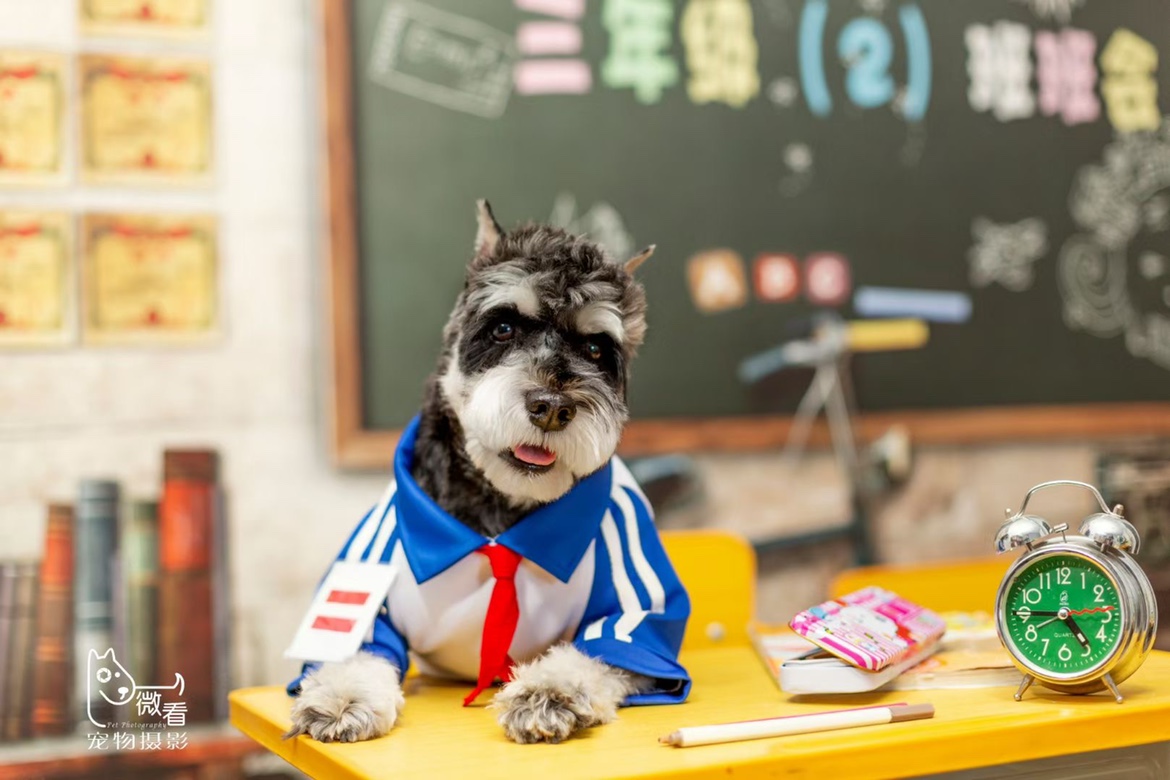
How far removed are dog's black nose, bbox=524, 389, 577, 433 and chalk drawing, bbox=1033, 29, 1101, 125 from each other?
2518 mm

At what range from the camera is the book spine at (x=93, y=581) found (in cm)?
241

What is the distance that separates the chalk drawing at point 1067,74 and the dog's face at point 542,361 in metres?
2.35

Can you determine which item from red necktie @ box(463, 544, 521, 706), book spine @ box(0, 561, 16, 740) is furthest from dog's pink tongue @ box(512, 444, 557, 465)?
book spine @ box(0, 561, 16, 740)

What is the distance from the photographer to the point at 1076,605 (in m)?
1.25

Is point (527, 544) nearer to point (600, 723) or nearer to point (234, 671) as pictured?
point (600, 723)

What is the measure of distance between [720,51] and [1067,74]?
1082 millimetres

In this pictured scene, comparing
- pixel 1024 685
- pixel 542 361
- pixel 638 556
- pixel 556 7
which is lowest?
pixel 1024 685

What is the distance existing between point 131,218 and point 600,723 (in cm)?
180

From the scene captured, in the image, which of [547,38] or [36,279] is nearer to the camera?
[36,279]

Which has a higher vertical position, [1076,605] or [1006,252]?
[1006,252]

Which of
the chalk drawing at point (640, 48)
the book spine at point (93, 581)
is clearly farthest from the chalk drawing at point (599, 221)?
the book spine at point (93, 581)


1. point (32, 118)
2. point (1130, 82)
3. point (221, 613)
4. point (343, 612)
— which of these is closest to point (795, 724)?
point (343, 612)

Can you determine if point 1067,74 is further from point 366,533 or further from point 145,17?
point 366,533

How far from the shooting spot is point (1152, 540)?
333cm
